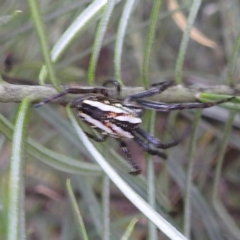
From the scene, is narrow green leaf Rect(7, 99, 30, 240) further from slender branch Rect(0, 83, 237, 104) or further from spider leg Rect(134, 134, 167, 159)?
spider leg Rect(134, 134, 167, 159)

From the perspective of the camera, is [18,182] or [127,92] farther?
[127,92]

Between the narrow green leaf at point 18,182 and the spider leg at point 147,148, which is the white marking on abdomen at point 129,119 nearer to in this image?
the spider leg at point 147,148

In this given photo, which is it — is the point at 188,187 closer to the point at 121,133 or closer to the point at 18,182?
the point at 121,133

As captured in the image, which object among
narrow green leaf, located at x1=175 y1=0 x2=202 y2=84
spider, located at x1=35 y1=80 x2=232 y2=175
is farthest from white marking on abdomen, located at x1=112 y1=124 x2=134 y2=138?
narrow green leaf, located at x1=175 y1=0 x2=202 y2=84

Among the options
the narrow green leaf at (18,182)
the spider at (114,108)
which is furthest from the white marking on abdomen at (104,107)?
the narrow green leaf at (18,182)

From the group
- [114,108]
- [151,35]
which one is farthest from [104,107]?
[151,35]

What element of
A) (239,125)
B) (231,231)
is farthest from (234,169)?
(231,231)

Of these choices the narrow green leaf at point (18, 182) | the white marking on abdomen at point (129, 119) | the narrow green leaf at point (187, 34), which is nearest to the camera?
the narrow green leaf at point (18, 182)
